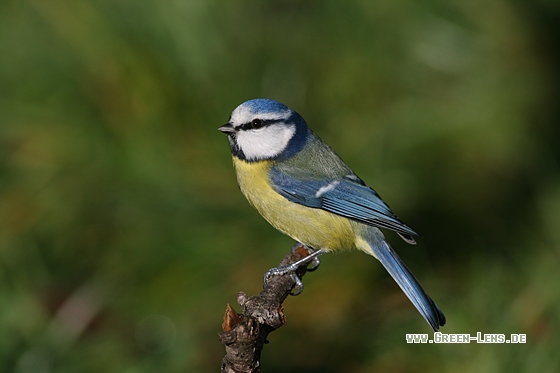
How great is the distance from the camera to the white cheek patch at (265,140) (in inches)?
44.2

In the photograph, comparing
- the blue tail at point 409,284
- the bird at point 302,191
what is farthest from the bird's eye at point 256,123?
the blue tail at point 409,284

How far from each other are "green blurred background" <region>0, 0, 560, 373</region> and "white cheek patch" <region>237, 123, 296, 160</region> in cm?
15

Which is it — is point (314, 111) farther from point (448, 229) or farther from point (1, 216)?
point (1, 216)

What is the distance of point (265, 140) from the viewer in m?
1.14

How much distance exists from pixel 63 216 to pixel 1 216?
130 mm

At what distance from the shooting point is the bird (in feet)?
3.57

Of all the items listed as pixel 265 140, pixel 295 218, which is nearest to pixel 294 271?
pixel 295 218

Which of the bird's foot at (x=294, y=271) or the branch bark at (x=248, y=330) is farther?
the bird's foot at (x=294, y=271)

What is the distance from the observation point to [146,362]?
992 mm

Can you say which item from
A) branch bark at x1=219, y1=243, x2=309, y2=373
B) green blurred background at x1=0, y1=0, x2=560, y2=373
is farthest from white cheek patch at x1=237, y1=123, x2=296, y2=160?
branch bark at x1=219, y1=243, x2=309, y2=373

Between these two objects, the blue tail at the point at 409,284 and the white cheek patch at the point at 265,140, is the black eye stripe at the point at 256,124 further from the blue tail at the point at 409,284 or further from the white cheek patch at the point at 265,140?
the blue tail at the point at 409,284

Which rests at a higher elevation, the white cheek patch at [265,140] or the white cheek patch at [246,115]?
the white cheek patch at [246,115]

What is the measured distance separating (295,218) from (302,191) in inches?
→ 2.0

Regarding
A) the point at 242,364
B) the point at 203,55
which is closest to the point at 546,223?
the point at 203,55
